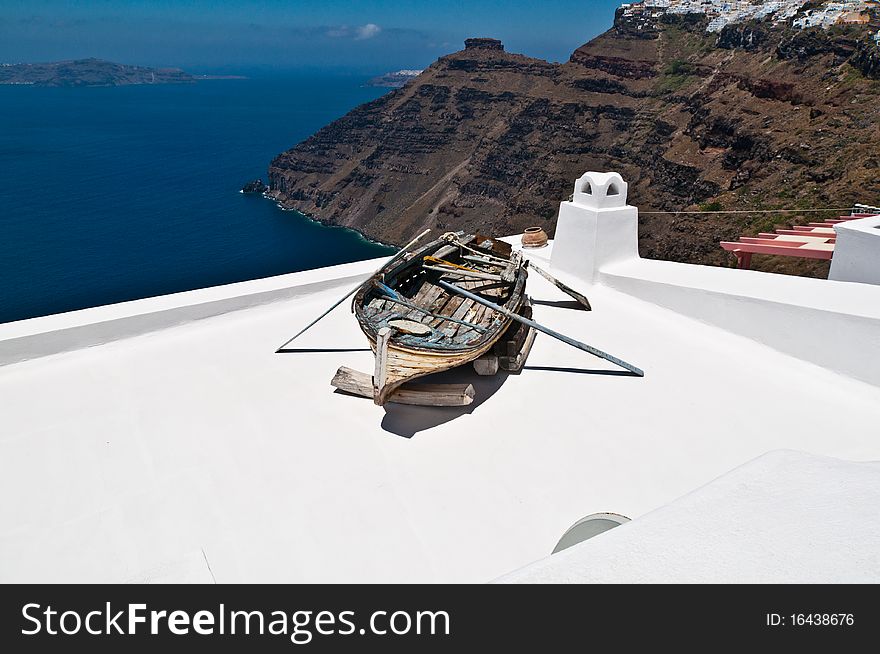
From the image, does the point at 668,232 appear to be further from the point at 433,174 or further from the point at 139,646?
the point at 433,174

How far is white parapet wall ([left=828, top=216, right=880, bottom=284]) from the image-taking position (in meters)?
7.18

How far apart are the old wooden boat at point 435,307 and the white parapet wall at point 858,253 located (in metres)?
3.96

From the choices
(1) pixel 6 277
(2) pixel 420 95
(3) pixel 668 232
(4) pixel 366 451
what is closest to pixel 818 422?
(4) pixel 366 451

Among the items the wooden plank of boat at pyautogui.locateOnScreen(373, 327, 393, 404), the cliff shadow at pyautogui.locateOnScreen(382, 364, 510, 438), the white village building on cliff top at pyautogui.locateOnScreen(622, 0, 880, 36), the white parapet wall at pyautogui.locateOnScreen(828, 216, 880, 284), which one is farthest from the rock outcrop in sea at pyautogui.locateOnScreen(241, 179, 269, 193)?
the wooden plank of boat at pyautogui.locateOnScreen(373, 327, 393, 404)

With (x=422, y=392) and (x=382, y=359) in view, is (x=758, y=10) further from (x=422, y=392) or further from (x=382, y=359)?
(x=382, y=359)

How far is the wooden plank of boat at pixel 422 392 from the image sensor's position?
5.93 metres

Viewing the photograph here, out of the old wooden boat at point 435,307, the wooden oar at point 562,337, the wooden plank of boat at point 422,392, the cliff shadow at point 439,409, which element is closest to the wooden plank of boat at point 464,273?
the old wooden boat at point 435,307

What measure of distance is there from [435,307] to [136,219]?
80.5 metres

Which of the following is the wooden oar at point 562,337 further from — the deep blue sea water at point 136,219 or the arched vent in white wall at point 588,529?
the deep blue sea water at point 136,219

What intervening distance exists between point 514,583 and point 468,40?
106899 millimetres

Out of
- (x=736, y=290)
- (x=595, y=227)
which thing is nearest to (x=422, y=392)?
(x=736, y=290)

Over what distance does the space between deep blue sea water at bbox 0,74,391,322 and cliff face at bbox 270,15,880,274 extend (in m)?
9.99

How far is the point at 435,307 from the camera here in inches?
283

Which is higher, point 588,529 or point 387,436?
point 588,529
